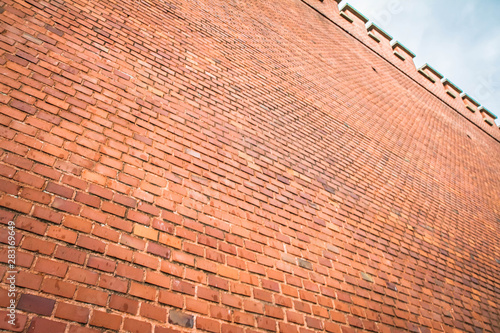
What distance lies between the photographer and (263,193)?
217 cm

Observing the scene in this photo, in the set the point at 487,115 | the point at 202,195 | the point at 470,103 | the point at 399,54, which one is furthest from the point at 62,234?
the point at 487,115

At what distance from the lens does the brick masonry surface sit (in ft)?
4.16

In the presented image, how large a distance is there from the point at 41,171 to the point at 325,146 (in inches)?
109

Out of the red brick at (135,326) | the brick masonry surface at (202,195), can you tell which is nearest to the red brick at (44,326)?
the brick masonry surface at (202,195)

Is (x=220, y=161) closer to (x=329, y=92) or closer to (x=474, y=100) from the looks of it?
(x=329, y=92)

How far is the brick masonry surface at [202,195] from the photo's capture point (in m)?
1.27

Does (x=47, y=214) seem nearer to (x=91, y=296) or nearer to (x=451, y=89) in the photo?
(x=91, y=296)

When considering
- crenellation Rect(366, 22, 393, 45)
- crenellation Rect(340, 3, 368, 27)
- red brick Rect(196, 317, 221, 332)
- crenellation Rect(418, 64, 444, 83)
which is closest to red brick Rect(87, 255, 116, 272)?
red brick Rect(196, 317, 221, 332)

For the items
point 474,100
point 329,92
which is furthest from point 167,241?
point 474,100

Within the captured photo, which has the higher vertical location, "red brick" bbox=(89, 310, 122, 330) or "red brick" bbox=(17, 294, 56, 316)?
"red brick" bbox=(17, 294, 56, 316)

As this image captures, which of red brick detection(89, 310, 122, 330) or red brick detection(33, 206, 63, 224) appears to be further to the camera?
red brick detection(33, 206, 63, 224)

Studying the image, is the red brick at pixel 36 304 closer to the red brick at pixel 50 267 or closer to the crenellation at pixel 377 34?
the red brick at pixel 50 267

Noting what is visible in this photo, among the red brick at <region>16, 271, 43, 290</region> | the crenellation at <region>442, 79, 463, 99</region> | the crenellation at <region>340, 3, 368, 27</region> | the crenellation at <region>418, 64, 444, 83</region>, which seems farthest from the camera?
the crenellation at <region>442, 79, 463, 99</region>

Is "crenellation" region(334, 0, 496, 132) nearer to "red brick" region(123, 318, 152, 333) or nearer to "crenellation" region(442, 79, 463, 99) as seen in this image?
"crenellation" region(442, 79, 463, 99)
